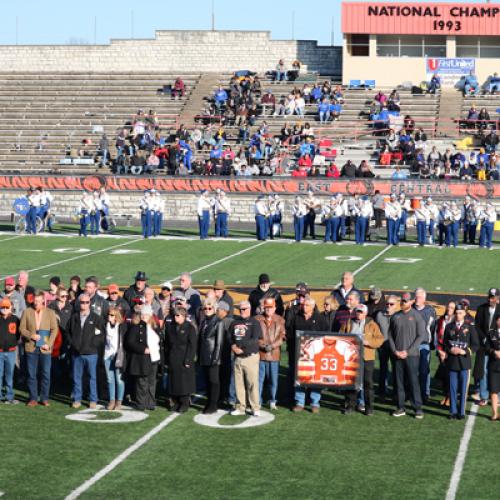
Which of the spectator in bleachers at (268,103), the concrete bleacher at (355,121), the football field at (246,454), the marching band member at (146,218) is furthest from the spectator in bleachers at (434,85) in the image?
the football field at (246,454)

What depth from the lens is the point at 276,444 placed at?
14.3 m

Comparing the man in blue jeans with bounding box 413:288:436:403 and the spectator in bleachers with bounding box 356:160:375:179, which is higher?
the spectator in bleachers with bounding box 356:160:375:179

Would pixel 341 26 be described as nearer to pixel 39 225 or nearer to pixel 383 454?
pixel 39 225

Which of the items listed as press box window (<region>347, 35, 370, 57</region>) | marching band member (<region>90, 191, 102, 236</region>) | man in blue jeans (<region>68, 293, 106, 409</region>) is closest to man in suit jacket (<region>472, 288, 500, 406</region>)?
man in blue jeans (<region>68, 293, 106, 409</region>)

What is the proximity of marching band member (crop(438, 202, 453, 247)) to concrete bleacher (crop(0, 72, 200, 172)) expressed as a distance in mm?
17494

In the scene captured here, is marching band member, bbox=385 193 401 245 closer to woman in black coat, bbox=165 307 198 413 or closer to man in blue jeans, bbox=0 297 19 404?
woman in black coat, bbox=165 307 198 413

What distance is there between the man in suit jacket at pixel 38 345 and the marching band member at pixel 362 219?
19.5 metres

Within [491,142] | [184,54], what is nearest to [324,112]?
[491,142]

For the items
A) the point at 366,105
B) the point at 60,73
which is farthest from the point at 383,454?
the point at 60,73

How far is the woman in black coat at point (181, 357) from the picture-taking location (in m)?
15.7

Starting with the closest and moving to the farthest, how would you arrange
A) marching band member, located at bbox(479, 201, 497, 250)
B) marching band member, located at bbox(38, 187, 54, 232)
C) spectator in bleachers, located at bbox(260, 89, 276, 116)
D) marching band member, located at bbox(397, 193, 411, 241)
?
1. marching band member, located at bbox(479, 201, 497, 250)
2. marching band member, located at bbox(397, 193, 411, 241)
3. marching band member, located at bbox(38, 187, 54, 232)
4. spectator in bleachers, located at bbox(260, 89, 276, 116)

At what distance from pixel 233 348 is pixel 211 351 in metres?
0.37

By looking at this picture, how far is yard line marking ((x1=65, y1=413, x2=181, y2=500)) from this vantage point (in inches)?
492

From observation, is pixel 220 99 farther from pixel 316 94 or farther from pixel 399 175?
pixel 399 175
